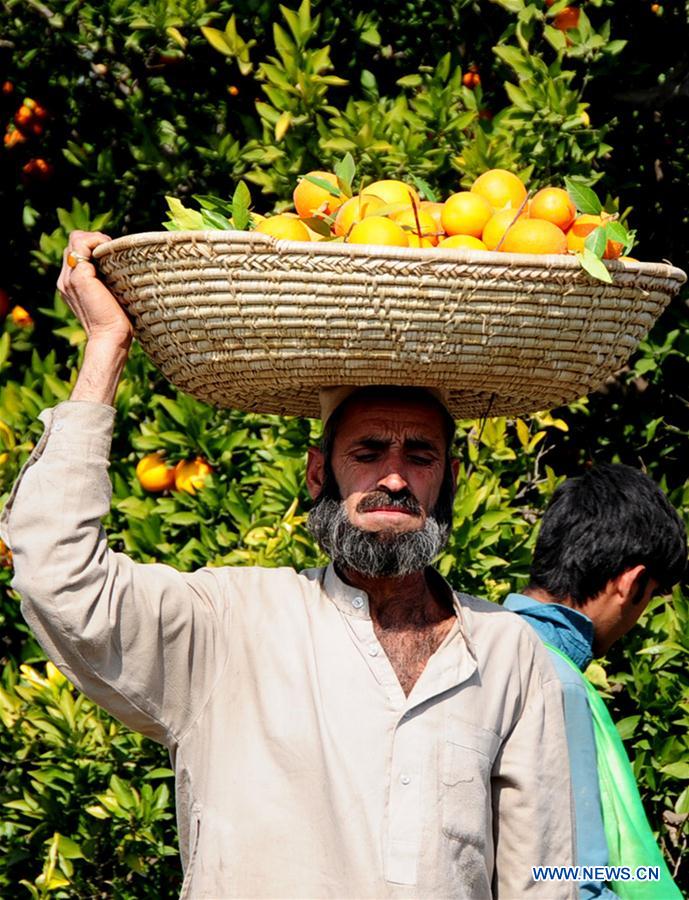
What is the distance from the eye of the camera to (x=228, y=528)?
152 inches

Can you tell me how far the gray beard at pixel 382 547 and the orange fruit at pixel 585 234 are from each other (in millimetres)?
552

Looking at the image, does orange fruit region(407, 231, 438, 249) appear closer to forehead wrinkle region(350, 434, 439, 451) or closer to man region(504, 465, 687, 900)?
forehead wrinkle region(350, 434, 439, 451)

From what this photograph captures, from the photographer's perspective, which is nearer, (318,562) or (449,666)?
(449,666)

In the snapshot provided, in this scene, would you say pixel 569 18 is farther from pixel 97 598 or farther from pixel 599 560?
pixel 97 598

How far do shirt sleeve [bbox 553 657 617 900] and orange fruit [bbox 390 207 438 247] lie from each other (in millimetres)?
857

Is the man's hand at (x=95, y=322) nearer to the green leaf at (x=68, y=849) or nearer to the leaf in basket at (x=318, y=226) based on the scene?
the leaf in basket at (x=318, y=226)

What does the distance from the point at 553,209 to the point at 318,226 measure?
39cm

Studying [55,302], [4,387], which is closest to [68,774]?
[4,387]

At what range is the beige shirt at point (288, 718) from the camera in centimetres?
230

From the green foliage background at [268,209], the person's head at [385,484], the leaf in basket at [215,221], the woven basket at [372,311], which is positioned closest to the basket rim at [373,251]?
the woven basket at [372,311]

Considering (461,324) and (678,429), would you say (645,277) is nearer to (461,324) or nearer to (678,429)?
(461,324)

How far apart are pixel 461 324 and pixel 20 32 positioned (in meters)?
2.65

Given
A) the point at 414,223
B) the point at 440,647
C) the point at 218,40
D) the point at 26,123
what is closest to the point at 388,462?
the point at 440,647

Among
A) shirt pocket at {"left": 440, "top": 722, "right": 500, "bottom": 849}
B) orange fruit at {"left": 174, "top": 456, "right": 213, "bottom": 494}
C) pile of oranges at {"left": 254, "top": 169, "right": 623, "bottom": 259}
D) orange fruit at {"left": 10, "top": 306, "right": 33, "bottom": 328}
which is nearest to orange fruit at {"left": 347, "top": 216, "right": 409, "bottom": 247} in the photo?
pile of oranges at {"left": 254, "top": 169, "right": 623, "bottom": 259}
